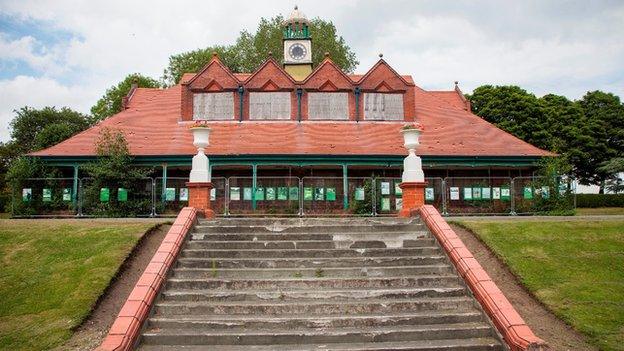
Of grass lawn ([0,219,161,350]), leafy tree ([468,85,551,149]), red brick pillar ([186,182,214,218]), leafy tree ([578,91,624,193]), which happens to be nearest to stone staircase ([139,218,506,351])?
red brick pillar ([186,182,214,218])

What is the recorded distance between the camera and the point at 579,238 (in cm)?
1167

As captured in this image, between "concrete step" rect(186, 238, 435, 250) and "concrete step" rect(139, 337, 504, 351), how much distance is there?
10.0ft

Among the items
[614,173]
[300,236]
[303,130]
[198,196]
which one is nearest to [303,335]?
[300,236]

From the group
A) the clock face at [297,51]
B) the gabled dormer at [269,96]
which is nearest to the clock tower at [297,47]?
the clock face at [297,51]

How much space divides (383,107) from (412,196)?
50.2 feet

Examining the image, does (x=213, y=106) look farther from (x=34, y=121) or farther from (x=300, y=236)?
(x=34, y=121)

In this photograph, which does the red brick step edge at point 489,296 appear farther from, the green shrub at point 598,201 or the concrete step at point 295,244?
the green shrub at point 598,201

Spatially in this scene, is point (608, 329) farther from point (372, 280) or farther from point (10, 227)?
point (10, 227)

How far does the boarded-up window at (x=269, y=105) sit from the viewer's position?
2669 centimetres

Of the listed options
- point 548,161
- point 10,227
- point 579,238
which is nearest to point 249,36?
point 548,161

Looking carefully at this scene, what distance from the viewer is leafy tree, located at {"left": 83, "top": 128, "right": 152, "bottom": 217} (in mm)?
19500

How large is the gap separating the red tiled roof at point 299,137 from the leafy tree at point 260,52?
16.7m

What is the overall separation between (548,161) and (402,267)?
13207 mm

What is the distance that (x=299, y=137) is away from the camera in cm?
2475
